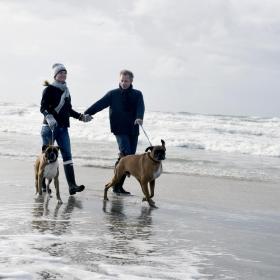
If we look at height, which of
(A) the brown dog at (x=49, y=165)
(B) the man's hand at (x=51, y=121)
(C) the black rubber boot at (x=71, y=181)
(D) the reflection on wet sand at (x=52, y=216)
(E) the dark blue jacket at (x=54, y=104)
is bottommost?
(D) the reflection on wet sand at (x=52, y=216)

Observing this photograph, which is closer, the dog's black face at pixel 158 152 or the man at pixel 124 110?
the dog's black face at pixel 158 152

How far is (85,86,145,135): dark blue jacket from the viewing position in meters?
8.87

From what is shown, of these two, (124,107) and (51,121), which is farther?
(124,107)

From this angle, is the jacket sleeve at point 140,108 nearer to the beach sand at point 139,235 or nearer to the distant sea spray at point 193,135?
the beach sand at point 139,235

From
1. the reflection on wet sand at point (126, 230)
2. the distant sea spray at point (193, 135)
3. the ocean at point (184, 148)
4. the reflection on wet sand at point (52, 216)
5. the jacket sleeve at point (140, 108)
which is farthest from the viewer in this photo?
the distant sea spray at point (193, 135)

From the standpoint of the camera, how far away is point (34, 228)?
5.50 meters

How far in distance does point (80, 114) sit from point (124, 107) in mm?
759

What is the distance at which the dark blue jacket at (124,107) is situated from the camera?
8872mm

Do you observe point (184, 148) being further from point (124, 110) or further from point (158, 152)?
point (158, 152)

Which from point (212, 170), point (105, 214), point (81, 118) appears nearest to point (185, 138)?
point (212, 170)

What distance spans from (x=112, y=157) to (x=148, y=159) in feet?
24.9

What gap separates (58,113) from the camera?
27.3 feet

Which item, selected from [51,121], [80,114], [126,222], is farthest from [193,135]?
[126,222]

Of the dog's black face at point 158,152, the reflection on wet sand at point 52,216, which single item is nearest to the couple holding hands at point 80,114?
the reflection on wet sand at point 52,216
